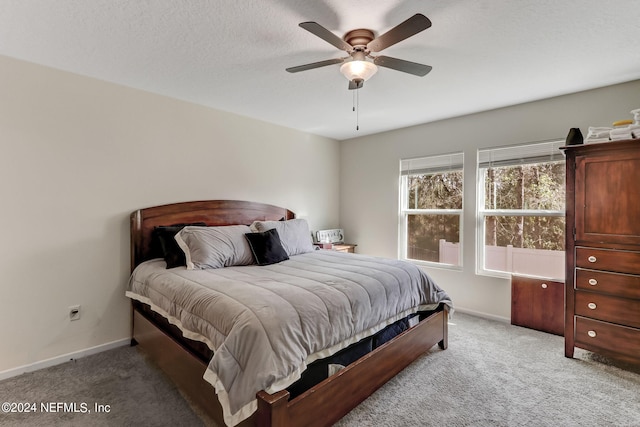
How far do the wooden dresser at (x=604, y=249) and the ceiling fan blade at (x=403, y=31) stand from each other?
1.85 meters

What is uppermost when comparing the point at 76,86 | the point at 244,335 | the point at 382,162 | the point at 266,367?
the point at 76,86

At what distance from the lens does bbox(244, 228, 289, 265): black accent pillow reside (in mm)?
2869

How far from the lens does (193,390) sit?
6.00 feet

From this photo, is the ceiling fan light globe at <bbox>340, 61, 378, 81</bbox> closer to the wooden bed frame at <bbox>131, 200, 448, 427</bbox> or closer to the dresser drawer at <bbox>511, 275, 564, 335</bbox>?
the wooden bed frame at <bbox>131, 200, 448, 427</bbox>

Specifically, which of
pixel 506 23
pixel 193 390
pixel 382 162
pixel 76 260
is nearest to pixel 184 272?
pixel 193 390

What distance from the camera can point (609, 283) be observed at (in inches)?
94.0

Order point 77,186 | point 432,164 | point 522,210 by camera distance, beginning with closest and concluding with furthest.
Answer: point 77,186 → point 522,210 → point 432,164

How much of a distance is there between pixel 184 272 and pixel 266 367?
4.29 feet

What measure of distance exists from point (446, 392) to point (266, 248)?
Result: 6.00 feet

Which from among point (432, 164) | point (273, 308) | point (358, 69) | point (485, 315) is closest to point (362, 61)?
point (358, 69)

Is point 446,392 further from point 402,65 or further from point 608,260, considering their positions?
point 402,65

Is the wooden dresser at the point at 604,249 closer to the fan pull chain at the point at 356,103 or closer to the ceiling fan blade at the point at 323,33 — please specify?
the fan pull chain at the point at 356,103

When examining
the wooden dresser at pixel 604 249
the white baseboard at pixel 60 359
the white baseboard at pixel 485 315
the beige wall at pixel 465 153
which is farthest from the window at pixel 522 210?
the white baseboard at pixel 60 359

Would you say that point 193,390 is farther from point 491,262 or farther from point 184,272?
point 491,262
